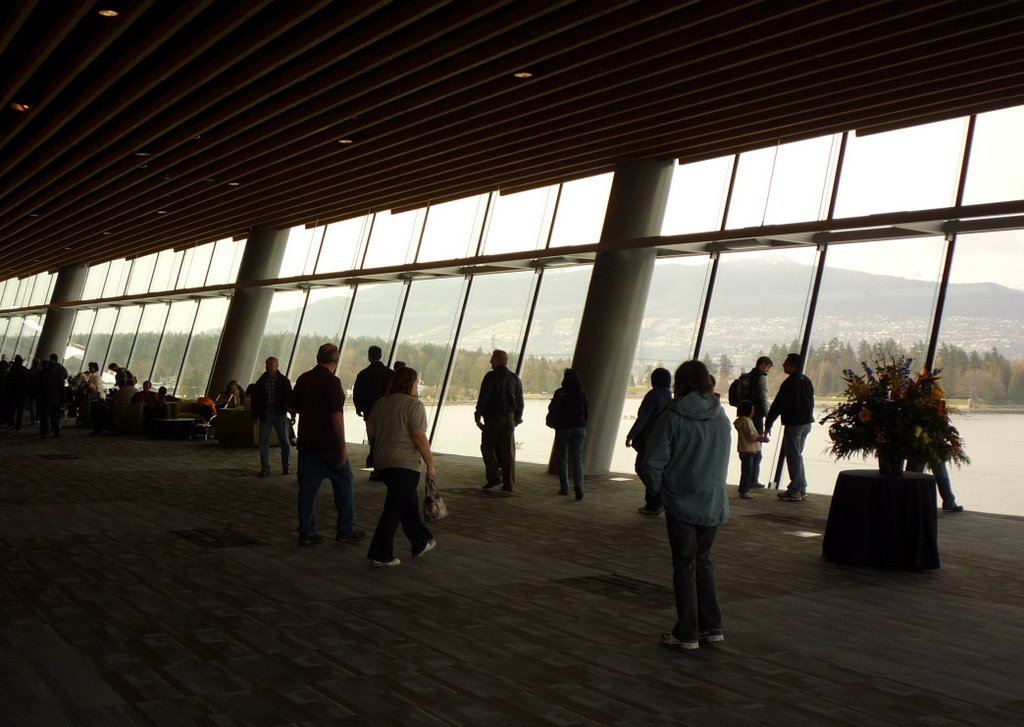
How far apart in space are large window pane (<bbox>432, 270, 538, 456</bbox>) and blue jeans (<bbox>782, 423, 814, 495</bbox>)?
540 cm

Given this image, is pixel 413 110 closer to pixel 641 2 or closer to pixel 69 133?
pixel 641 2

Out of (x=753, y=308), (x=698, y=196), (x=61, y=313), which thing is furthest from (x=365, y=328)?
(x=61, y=313)

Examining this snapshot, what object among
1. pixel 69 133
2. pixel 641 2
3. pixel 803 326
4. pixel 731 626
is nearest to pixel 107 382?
pixel 69 133

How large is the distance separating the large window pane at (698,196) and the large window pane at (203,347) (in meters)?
14.0

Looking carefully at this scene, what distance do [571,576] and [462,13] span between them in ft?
13.8

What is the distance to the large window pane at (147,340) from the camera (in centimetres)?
2644

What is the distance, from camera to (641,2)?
686 centimetres

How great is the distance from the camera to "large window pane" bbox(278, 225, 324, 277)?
19.3 m

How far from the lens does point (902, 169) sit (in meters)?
10.3

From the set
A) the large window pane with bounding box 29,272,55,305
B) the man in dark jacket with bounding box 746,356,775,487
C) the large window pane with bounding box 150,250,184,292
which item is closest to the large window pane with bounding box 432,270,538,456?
the man in dark jacket with bounding box 746,356,775,487

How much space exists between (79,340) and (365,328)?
16694 mm

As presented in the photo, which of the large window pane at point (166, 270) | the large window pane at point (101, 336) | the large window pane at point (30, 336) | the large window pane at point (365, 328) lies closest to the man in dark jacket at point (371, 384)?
the large window pane at point (365, 328)

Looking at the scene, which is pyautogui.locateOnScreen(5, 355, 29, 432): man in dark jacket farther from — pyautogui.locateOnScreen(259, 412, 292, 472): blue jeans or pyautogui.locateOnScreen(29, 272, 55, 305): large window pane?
pyautogui.locateOnScreen(29, 272, 55, 305): large window pane

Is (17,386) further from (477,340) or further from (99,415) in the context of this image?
(477,340)
